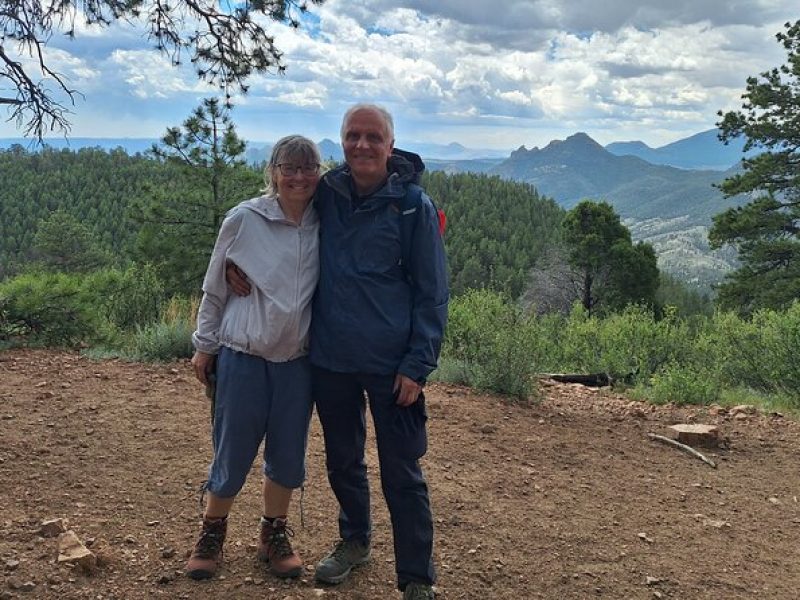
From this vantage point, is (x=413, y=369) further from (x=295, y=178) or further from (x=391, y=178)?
(x=295, y=178)

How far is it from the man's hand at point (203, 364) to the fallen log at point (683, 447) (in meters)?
3.30

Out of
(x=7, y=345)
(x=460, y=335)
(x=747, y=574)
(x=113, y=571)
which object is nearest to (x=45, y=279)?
(x=7, y=345)

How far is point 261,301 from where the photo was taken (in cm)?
229

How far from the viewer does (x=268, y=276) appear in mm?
2266

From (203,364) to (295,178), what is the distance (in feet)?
2.49

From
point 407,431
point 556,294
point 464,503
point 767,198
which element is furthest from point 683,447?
point 556,294

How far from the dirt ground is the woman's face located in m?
1.44

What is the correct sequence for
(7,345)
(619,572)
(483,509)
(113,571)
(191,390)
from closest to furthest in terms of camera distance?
(113,571)
(619,572)
(483,509)
(191,390)
(7,345)

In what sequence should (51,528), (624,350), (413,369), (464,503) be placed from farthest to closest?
1. (624,350)
2. (464,503)
3. (51,528)
4. (413,369)

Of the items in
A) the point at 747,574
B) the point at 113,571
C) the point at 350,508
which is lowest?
the point at 747,574

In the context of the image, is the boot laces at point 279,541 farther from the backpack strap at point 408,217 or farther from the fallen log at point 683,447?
the fallen log at point 683,447

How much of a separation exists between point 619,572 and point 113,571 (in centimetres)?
205

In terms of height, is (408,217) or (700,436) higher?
(408,217)

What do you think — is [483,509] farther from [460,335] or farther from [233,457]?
[460,335]
